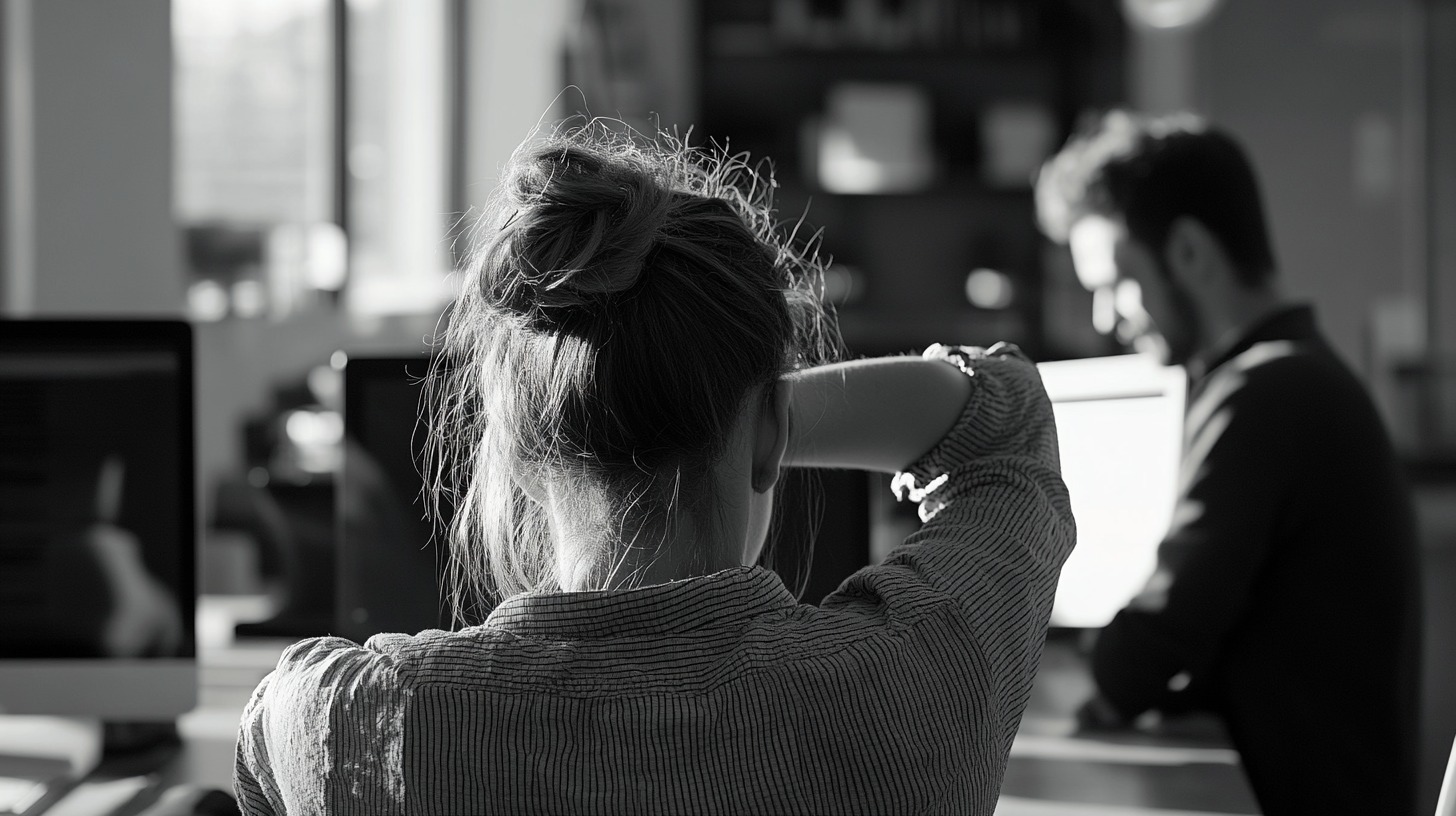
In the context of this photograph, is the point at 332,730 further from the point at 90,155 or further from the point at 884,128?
the point at 884,128

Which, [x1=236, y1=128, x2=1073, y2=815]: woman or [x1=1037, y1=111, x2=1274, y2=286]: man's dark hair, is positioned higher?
[x1=1037, y1=111, x2=1274, y2=286]: man's dark hair

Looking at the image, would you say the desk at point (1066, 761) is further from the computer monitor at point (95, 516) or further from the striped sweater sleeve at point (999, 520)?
the striped sweater sleeve at point (999, 520)

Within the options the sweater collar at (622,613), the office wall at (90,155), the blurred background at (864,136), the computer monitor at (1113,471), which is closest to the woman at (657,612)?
the sweater collar at (622,613)

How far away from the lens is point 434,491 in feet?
4.27

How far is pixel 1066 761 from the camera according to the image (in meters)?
1.46

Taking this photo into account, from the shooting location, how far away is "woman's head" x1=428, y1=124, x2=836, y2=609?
0.75 meters

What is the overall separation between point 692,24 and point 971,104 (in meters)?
1.13

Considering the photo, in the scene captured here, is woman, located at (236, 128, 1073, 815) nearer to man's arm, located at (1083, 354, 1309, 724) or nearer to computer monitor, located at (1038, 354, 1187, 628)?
man's arm, located at (1083, 354, 1309, 724)

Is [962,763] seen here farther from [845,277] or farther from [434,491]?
[845,277]

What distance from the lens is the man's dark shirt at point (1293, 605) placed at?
4.80 ft

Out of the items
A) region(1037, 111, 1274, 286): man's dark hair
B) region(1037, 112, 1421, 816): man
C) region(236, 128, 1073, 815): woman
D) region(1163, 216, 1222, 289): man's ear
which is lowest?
region(1037, 112, 1421, 816): man

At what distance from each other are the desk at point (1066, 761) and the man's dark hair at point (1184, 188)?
61 cm

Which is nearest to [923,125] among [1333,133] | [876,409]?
[1333,133]

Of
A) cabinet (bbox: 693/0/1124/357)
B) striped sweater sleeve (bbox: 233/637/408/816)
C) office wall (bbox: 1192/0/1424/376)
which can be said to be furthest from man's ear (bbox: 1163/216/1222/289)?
office wall (bbox: 1192/0/1424/376)
